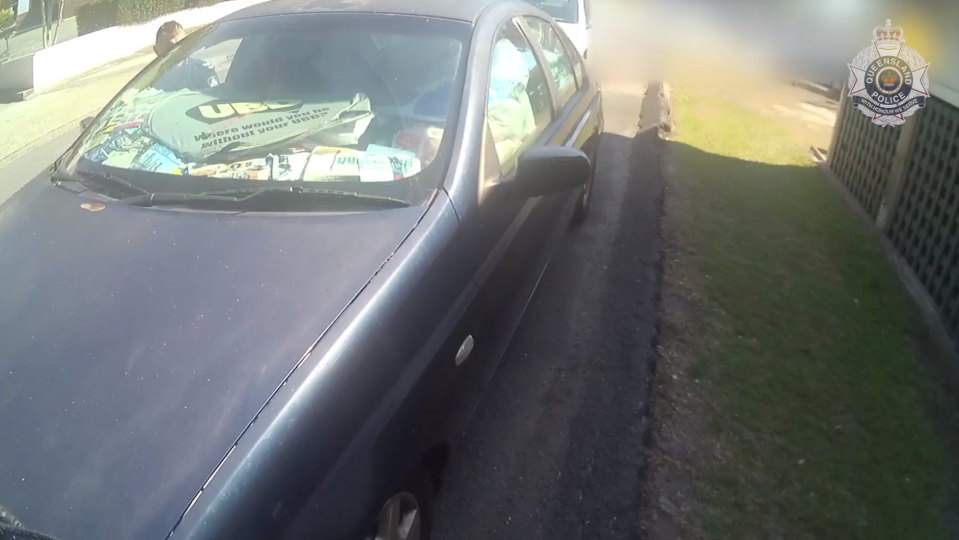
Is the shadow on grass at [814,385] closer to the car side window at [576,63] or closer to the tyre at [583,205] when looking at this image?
the tyre at [583,205]

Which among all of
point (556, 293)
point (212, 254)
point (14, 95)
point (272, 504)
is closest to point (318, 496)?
point (272, 504)

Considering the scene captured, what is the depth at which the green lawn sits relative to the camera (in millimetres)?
2717

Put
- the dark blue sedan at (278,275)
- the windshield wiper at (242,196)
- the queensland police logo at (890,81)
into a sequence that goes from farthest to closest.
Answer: the queensland police logo at (890,81), the windshield wiper at (242,196), the dark blue sedan at (278,275)

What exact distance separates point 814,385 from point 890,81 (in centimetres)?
365

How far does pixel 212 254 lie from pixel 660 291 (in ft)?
9.35

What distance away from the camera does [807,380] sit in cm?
343

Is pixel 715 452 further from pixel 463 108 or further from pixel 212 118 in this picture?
pixel 212 118

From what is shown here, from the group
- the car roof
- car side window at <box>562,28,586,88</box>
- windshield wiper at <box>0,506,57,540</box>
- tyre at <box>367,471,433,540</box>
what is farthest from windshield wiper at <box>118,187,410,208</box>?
car side window at <box>562,28,586,88</box>

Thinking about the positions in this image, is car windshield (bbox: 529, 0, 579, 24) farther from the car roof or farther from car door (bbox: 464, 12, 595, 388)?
the car roof

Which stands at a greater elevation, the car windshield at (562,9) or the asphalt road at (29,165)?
the car windshield at (562,9)

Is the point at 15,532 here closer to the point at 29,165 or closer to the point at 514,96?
the point at 514,96

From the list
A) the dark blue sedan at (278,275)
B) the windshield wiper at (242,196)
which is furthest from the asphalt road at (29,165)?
the windshield wiper at (242,196)

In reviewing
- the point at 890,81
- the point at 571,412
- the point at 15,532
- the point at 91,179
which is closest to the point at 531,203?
the point at 571,412

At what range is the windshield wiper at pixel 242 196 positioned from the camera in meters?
2.36
